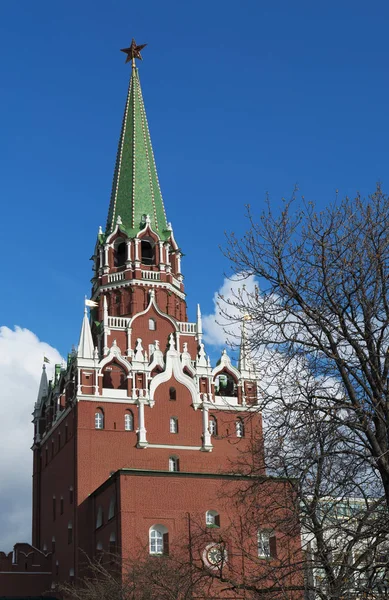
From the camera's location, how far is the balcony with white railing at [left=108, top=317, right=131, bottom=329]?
206 ft

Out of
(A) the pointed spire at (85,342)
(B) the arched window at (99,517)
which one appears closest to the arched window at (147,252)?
(A) the pointed spire at (85,342)

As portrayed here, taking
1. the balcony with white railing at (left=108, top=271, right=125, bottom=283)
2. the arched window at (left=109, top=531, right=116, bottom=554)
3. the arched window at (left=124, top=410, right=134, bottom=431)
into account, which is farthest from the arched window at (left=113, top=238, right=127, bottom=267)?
the arched window at (left=109, top=531, right=116, bottom=554)

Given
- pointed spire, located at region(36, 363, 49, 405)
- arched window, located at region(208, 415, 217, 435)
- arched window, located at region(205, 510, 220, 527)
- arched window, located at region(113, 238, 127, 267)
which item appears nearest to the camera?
arched window, located at region(205, 510, 220, 527)

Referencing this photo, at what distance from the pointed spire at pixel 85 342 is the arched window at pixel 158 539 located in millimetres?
13700

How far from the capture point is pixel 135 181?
69750 millimetres

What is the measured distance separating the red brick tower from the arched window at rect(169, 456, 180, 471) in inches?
2.5

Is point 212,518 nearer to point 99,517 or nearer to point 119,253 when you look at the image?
point 99,517

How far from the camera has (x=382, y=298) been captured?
1928 centimetres

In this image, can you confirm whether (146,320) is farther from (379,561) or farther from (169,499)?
(379,561)

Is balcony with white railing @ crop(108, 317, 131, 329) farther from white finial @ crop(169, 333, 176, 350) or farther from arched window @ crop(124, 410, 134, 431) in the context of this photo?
arched window @ crop(124, 410, 134, 431)

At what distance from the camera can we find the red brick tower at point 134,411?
5097cm

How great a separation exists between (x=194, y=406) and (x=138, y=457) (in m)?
5.21

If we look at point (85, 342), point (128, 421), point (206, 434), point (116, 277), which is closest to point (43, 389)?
point (116, 277)

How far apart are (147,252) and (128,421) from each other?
14.7m
